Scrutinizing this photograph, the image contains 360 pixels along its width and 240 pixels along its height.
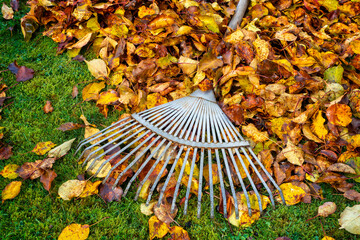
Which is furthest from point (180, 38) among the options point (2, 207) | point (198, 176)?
point (2, 207)

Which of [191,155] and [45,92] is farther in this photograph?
[45,92]

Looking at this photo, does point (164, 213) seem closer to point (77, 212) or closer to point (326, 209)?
point (77, 212)

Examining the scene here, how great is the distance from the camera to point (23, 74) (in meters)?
1.75

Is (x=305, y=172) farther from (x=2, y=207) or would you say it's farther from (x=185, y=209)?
(x=2, y=207)

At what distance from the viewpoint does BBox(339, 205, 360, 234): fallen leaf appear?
116 cm

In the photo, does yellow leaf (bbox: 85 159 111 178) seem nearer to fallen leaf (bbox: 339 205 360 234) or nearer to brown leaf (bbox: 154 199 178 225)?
brown leaf (bbox: 154 199 178 225)

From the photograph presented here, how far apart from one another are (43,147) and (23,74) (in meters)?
0.63

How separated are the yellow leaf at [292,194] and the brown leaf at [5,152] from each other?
144cm

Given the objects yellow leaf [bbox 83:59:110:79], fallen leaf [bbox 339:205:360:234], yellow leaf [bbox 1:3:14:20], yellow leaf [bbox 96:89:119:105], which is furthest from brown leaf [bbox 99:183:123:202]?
yellow leaf [bbox 1:3:14:20]

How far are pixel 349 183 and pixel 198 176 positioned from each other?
30.9 inches

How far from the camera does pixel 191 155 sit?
143 cm

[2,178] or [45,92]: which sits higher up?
[45,92]

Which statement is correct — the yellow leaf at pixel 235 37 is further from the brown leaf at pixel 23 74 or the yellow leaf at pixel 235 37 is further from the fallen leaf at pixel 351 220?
the brown leaf at pixel 23 74

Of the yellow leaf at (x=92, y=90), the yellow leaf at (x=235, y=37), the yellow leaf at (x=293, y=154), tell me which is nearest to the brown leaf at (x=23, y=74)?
the yellow leaf at (x=92, y=90)
